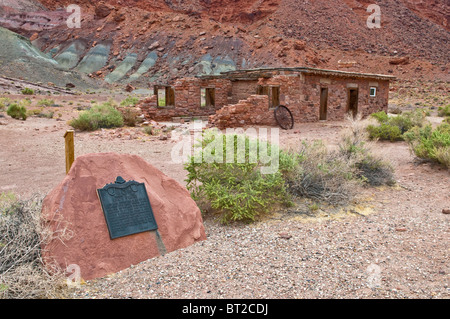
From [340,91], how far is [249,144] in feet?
48.5

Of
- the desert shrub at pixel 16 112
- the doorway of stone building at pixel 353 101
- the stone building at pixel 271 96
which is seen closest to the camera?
the desert shrub at pixel 16 112

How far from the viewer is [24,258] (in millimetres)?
3600

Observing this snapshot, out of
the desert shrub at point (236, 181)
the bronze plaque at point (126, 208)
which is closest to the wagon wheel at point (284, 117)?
the desert shrub at point (236, 181)

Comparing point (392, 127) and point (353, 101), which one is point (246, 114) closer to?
point (392, 127)

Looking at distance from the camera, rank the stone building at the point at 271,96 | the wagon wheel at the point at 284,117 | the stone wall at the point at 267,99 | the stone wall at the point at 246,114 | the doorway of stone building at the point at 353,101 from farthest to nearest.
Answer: the doorway of stone building at the point at 353,101
the wagon wheel at the point at 284,117
the stone building at the point at 271,96
the stone wall at the point at 267,99
the stone wall at the point at 246,114

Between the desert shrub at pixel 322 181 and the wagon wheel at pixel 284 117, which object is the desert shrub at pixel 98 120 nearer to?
the wagon wheel at pixel 284 117

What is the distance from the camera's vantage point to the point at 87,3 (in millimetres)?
58719

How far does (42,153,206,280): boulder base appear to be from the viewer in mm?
3822

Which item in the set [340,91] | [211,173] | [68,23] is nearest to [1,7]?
[68,23]

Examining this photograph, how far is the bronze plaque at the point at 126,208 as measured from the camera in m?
4.06

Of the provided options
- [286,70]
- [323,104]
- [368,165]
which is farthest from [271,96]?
[368,165]

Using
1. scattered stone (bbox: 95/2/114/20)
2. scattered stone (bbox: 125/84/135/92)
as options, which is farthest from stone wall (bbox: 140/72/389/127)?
scattered stone (bbox: 95/2/114/20)

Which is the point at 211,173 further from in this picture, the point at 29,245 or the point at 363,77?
the point at 363,77

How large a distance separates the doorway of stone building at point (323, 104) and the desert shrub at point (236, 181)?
13.7m
